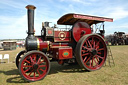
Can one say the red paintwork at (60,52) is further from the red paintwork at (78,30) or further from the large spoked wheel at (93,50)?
the red paintwork at (78,30)

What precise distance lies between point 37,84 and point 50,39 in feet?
7.50

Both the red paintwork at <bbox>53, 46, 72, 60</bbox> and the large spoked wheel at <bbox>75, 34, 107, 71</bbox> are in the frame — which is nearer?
the red paintwork at <bbox>53, 46, 72, 60</bbox>

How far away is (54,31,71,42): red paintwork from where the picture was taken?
5586 millimetres

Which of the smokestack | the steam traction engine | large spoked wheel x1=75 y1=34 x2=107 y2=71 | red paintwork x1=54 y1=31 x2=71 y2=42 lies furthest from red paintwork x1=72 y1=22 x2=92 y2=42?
the smokestack

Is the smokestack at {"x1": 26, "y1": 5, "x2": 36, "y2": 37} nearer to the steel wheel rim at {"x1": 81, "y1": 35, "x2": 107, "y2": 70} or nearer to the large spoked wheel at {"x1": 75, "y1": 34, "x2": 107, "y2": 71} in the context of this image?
the large spoked wheel at {"x1": 75, "y1": 34, "x2": 107, "y2": 71}

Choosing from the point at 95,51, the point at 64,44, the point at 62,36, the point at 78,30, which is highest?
the point at 78,30

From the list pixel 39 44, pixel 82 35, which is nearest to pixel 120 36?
pixel 82 35

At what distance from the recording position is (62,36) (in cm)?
571

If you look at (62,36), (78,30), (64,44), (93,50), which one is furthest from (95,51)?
(62,36)

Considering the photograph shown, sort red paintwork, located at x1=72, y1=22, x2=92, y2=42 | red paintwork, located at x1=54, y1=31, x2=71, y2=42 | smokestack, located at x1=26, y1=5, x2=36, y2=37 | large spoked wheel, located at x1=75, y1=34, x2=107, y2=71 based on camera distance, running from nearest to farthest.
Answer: smokestack, located at x1=26, y1=5, x2=36, y2=37
large spoked wheel, located at x1=75, y1=34, x2=107, y2=71
red paintwork, located at x1=54, y1=31, x2=71, y2=42
red paintwork, located at x1=72, y1=22, x2=92, y2=42

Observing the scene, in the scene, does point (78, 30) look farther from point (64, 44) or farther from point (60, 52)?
point (60, 52)

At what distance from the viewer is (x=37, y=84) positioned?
13.1 ft

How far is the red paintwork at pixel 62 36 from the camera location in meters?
5.59

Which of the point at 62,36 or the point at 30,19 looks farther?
the point at 62,36
